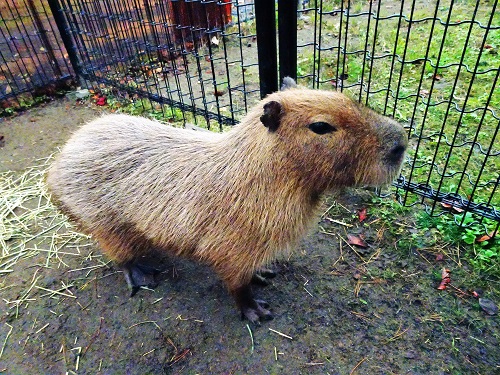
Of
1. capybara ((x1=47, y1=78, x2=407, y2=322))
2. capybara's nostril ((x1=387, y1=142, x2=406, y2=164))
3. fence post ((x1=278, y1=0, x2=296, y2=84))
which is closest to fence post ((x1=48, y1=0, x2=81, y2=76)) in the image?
capybara ((x1=47, y1=78, x2=407, y2=322))

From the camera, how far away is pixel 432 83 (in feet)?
8.13

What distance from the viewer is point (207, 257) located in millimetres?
2262

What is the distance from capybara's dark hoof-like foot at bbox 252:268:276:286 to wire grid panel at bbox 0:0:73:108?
178 inches

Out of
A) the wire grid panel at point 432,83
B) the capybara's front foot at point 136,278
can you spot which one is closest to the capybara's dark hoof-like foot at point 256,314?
the capybara's front foot at point 136,278

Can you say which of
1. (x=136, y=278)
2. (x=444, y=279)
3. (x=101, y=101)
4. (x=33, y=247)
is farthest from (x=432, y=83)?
(x=101, y=101)

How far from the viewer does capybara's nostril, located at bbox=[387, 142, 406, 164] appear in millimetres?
1879

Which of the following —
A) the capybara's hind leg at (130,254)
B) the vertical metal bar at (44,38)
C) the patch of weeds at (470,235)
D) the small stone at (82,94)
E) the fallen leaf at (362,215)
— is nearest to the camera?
the capybara's hind leg at (130,254)

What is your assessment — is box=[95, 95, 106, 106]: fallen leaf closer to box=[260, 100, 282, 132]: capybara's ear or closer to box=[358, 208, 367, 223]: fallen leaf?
box=[358, 208, 367, 223]: fallen leaf

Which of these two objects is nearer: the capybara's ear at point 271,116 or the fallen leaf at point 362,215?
the capybara's ear at point 271,116

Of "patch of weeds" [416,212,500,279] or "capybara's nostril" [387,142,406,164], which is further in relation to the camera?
"patch of weeds" [416,212,500,279]

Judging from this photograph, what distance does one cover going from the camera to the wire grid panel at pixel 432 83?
2664 mm

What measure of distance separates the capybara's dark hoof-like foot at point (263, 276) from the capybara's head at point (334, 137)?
3.44ft

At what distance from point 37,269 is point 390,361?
269 cm

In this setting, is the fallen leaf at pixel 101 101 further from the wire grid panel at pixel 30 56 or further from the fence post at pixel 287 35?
the fence post at pixel 287 35
